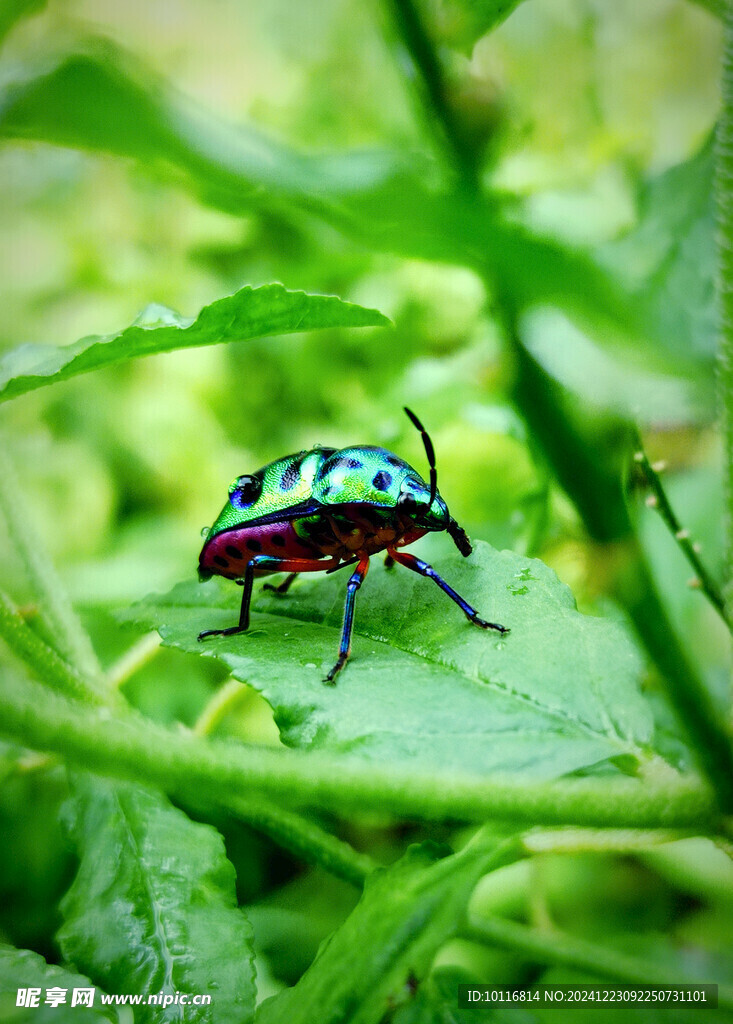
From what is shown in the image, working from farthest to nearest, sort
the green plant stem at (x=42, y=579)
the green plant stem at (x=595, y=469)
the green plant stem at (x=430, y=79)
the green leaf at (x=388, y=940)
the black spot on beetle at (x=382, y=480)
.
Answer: the black spot on beetle at (x=382, y=480)
the green plant stem at (x=42, y=579)
the green leaf at (x=388, y=940)
the green plant stem at (x=430, y=79)
the green plant stem at (x=595, y=469)

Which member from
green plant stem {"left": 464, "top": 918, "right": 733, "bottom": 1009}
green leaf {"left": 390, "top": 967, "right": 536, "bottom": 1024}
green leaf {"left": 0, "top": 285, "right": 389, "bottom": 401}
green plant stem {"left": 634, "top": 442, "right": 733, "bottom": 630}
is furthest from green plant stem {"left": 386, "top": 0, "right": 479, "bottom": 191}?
green plant stem {"left": 464, "top": 918, "right": 733, "bottom": 1009}

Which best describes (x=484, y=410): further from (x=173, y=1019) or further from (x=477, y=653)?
(x=173, y=1019)

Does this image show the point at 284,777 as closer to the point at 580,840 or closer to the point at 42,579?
the point at 580,840

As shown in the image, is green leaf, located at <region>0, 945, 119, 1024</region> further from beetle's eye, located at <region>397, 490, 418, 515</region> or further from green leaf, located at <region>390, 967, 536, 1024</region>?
beetle's eye, located at <region>397, 490, 418, 515</region>

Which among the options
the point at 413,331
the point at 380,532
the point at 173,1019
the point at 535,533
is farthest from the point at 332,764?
the point at 413,331

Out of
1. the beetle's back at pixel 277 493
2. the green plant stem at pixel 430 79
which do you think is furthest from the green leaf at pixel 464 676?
the green plant stem at pixel 430 79

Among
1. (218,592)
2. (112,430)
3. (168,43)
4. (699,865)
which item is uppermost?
(168,43)

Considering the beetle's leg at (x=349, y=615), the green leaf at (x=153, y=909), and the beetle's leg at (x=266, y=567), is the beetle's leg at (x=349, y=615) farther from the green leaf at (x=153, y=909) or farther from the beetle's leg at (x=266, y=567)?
the green leaf at (x=153, y=909)
